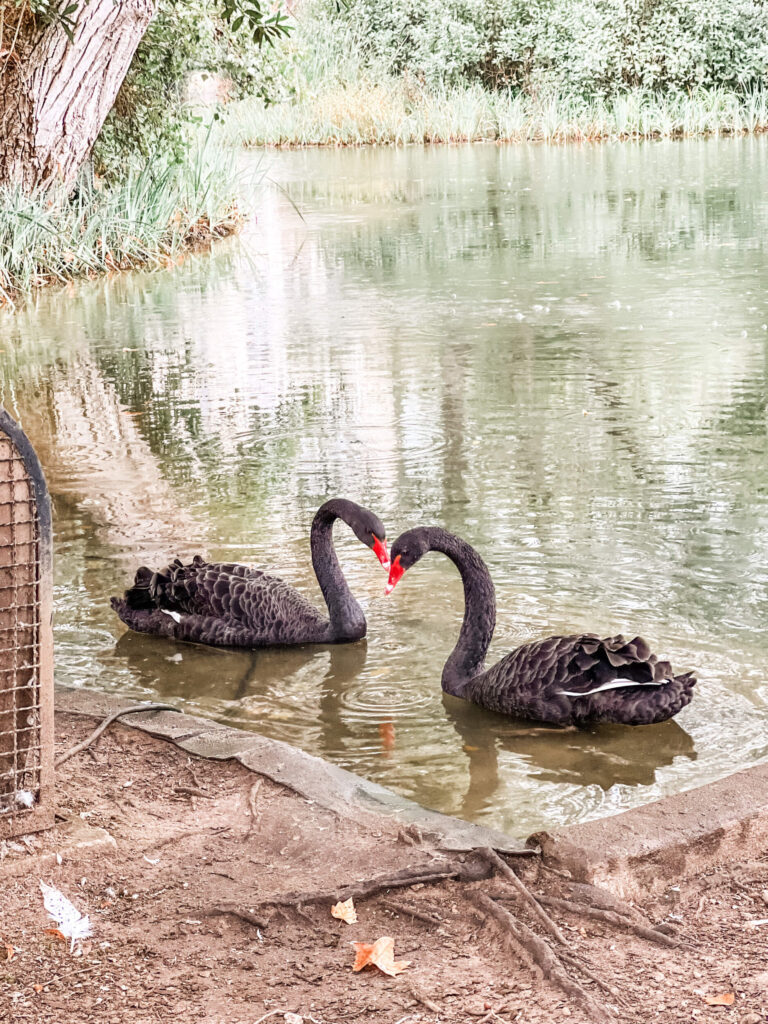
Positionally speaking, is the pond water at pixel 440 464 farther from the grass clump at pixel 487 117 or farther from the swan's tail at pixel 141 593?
the grass clump at pixel 487 117

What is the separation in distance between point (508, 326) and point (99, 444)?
175 inches

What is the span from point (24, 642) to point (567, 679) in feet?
6.84

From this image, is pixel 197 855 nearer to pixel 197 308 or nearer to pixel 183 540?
pixel 183 540

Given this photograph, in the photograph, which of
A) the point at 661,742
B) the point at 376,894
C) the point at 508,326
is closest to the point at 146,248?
the point at 508,326

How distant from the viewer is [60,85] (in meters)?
14.6

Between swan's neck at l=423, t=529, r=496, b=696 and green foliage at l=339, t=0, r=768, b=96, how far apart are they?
31849 millimetres

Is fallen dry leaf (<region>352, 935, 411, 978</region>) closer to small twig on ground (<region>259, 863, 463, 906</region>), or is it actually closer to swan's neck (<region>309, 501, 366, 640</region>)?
small twig on ground (<region>259, 863, 463, 906</region>)

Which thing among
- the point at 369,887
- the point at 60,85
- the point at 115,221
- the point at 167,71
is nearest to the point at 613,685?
the point at 369,887

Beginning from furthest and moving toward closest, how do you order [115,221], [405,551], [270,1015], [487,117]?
[487,117] < [115,221] < [405,551] < [270,1015]

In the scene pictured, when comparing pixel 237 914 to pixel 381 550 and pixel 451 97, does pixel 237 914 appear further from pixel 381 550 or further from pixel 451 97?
pixel 451 97

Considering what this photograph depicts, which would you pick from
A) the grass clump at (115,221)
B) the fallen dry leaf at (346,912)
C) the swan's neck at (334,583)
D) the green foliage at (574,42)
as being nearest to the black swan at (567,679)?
the swan's neck at (334,583)

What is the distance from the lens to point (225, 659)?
6316 millimetres

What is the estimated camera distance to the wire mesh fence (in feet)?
12.5

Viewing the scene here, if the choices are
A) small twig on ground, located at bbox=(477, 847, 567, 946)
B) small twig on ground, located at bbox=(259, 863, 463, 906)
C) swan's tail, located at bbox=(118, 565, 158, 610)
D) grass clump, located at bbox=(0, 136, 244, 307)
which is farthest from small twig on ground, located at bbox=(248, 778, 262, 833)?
grass clump, located at bbox=(0, 136, 244, 307)
